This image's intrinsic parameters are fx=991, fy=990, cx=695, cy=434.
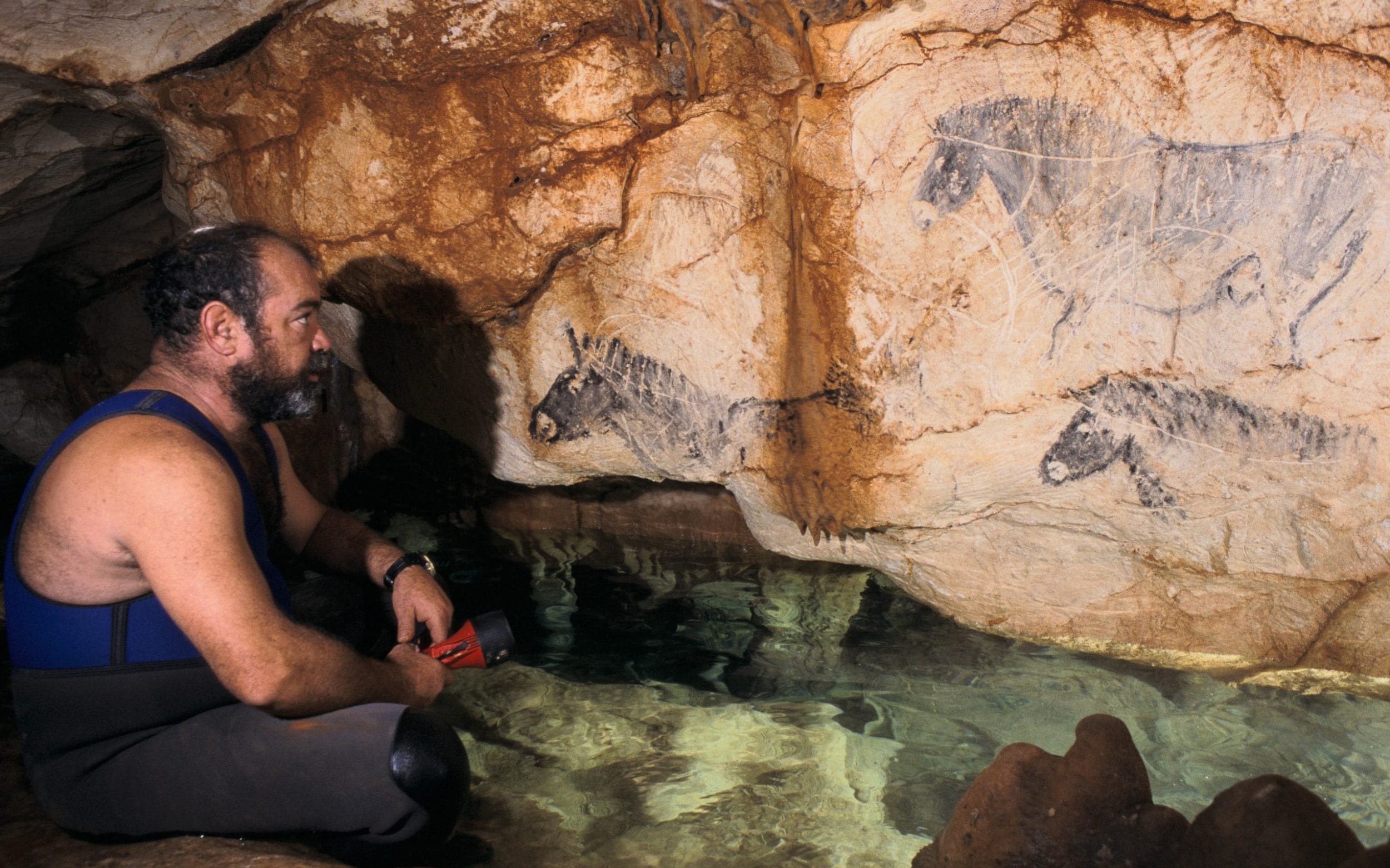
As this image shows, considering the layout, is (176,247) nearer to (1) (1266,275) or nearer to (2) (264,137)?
(2) (264,137)

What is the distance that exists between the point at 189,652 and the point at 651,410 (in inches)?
62.8

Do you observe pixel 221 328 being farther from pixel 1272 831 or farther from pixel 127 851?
pixel 1272 831

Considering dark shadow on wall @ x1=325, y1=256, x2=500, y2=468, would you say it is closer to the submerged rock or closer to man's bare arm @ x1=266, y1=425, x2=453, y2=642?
man's bare arm @ x1=266, y1=425, x2=453, y2=642

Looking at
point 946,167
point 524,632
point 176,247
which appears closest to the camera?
point 176,247

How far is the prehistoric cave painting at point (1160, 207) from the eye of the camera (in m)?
2.47

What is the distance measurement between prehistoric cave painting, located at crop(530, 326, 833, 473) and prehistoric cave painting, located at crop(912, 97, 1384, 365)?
85cm

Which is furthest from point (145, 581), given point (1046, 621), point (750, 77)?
point (1046, 621)

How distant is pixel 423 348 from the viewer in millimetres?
3572

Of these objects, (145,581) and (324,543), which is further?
(324,543)

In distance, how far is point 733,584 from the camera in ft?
13.0

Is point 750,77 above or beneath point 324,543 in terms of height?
above

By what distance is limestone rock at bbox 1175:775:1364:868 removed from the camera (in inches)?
62.5

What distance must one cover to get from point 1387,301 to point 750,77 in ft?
5.79

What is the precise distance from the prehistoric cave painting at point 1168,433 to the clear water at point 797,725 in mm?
663
